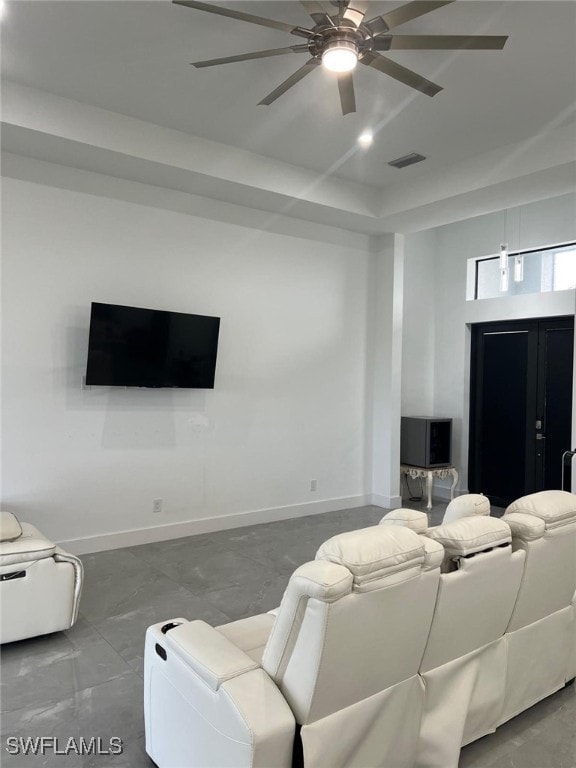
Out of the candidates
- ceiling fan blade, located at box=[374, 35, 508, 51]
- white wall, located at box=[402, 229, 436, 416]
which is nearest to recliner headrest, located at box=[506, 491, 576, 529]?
ceiling fan blade, located at box=[374, 35, 508, 51]

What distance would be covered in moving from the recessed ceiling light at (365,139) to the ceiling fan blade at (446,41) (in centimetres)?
179

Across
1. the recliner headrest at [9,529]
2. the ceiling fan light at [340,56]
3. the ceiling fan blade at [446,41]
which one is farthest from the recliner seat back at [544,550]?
the recliner headrest at [9,529]

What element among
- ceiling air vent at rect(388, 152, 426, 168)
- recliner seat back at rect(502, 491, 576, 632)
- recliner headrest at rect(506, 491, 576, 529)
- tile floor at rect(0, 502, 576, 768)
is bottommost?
tile floor at rect(0, 502, 576, 768)

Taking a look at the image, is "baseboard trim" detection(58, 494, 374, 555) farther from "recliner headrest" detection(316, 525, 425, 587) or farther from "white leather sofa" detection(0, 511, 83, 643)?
"recliner headrest" detection(316, 525, 425, 587)

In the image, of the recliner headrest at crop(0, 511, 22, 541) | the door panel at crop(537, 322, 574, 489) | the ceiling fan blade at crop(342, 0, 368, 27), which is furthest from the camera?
the door panel at crop(537, 322, 574, 489)

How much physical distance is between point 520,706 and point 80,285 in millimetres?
4045

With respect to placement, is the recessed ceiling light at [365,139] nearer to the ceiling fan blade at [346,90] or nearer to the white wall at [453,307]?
the ceiling fan blade at [346,90]

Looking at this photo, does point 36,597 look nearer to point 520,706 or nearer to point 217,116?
point 520,706

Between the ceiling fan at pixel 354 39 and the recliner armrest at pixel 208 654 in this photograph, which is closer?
the recliner armrest at pixel 208 654

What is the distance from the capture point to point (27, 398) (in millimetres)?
4305

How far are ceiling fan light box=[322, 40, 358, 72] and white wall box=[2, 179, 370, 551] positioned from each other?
256 cm

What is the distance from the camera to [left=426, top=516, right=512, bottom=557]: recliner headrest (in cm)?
209

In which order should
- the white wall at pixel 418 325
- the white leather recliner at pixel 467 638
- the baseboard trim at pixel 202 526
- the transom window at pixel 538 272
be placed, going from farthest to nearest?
the white wall at pixel 418 325
the transom window at pixel 538 272
the baseboard trim at pixel 202 526
the white leather recliner at pixel 467 638

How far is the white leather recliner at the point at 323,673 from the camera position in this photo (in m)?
1.60
